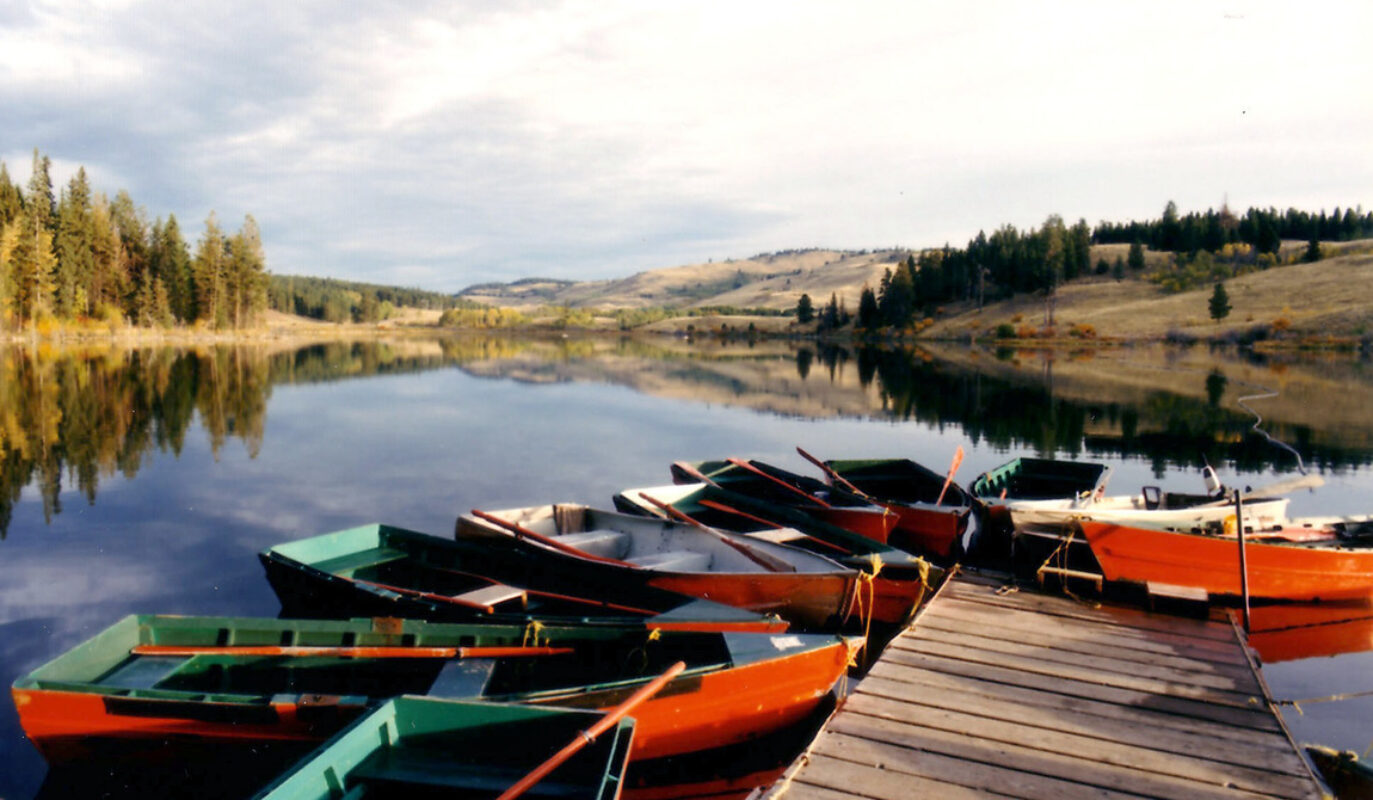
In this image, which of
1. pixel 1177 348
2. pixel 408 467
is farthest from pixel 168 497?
pixel 1177 348

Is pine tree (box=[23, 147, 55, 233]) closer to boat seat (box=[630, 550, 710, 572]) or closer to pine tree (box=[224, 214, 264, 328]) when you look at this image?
pine tree (box=[224, 214, 264, 328])

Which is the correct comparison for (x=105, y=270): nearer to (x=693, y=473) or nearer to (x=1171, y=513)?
(x=693, y=473)

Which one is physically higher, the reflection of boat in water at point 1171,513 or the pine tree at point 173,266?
the pine tree at point 173,266

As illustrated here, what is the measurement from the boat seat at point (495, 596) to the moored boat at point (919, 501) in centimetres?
797

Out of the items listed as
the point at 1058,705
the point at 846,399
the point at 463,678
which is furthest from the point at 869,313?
the point at 463,678

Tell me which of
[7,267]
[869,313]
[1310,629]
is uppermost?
[7,267]

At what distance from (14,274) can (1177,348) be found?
411 feet

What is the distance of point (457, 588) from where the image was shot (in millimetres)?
12422

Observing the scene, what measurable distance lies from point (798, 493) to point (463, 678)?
986 cm

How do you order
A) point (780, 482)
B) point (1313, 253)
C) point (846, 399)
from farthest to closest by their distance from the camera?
point (1313, 253), point (846, 399), point (780, 482)

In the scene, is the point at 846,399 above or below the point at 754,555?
below

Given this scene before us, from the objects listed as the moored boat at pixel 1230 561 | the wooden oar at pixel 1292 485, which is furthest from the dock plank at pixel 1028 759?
the wooden oar at pixel 1292 485

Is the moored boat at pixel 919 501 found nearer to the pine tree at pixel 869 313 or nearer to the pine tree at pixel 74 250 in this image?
the pine tree at pixel 74 250

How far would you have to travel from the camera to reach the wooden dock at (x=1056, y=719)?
21.6 feet
